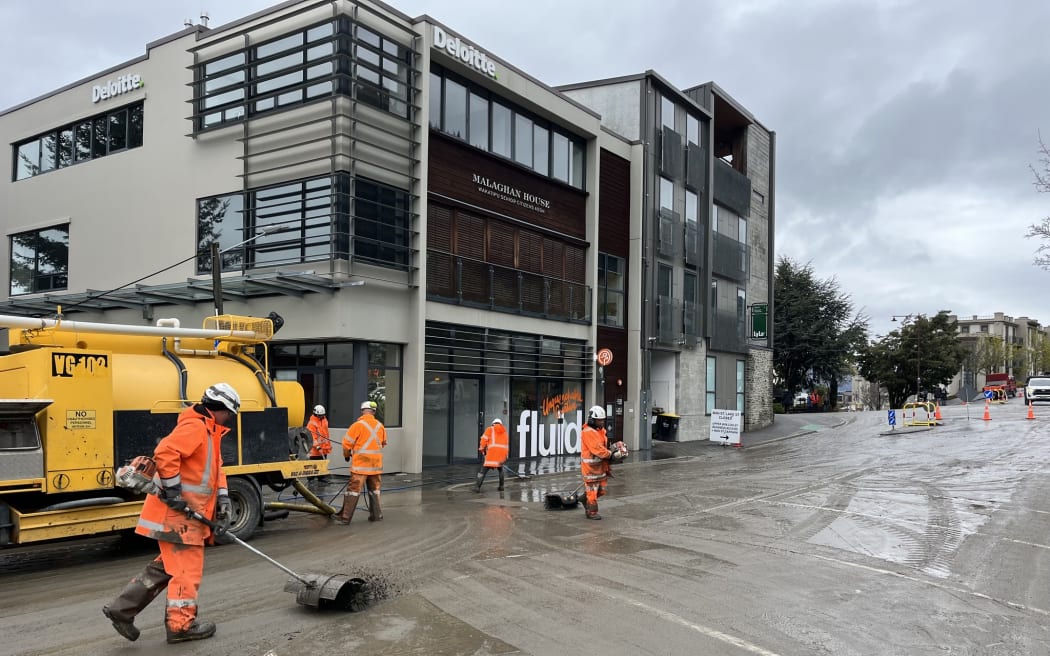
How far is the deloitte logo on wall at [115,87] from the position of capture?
874 inches

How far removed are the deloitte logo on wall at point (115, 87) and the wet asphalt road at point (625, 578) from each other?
13.8 metres

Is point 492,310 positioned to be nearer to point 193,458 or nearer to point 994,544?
point 994,544

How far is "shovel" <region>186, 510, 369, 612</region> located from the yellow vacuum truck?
10.3ft

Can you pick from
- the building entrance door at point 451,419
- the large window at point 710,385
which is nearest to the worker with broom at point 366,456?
the building entrance door at point 451,419

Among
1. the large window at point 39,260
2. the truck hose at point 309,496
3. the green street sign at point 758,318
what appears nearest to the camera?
the truck hose at point 309,496

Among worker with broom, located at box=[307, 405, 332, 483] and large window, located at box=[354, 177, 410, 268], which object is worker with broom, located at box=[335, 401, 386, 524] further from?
large window, located at box=[354, 177, 410, 268]

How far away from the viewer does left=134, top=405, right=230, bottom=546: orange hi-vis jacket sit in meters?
6.21

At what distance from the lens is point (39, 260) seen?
82.1 feet

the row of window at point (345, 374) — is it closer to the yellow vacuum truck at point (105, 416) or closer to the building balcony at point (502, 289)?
the building balcony at point (502, 289)

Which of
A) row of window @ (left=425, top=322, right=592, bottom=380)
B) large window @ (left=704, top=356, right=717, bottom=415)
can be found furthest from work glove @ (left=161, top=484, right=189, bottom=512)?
large window @ (left=704, top=356, right=717, bottom=415)

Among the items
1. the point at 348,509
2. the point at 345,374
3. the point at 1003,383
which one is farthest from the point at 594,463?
the point at 1003,383

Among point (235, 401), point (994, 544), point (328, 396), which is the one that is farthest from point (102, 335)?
point (994, 544)

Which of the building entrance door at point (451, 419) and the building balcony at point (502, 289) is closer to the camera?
the building entrance door at point (451, 419)

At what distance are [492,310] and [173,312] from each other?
807 centimetres
